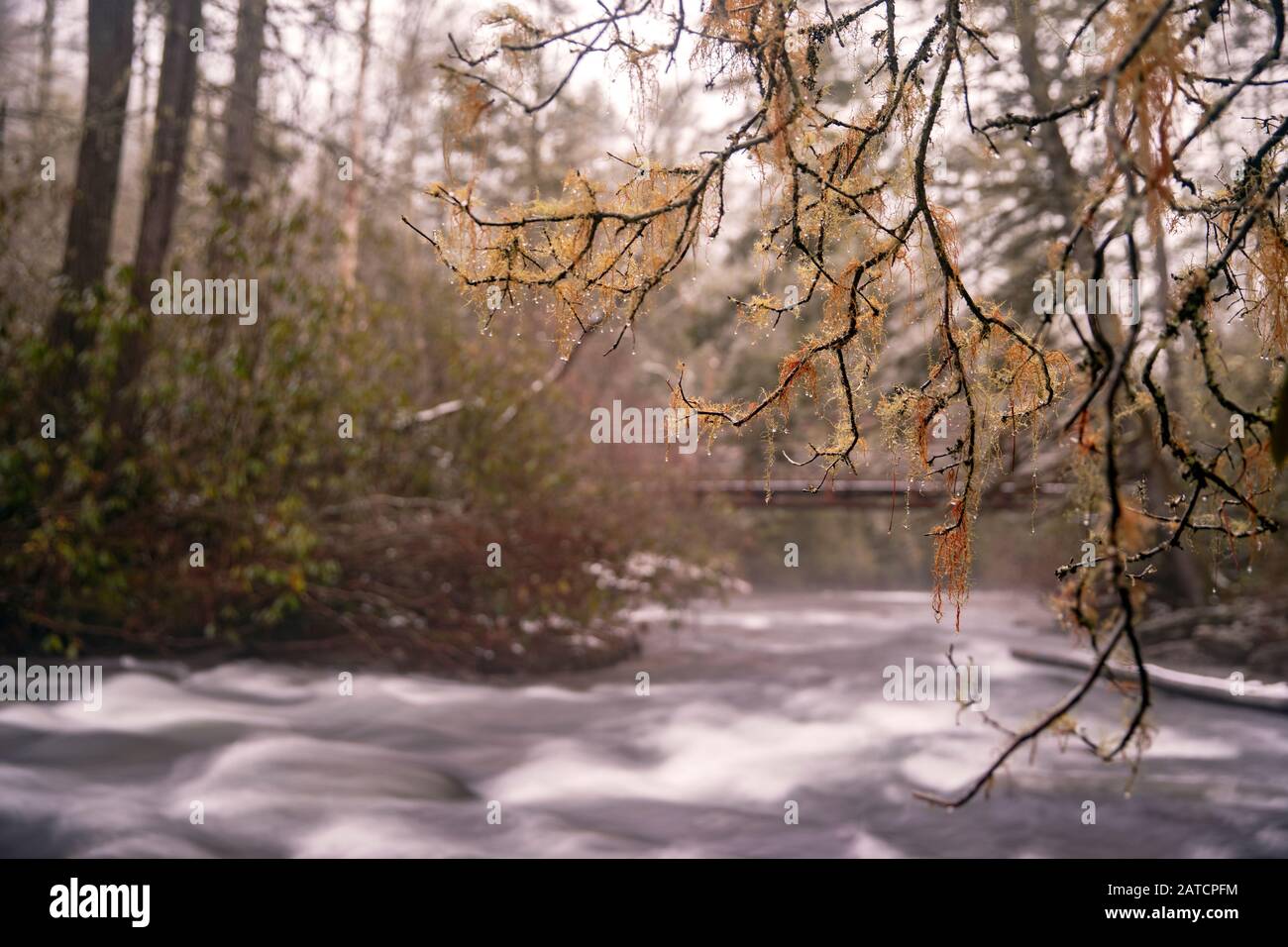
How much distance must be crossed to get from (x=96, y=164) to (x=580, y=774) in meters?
6.93

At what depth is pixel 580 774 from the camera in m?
7.88

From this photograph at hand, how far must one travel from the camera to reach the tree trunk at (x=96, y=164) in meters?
9.21

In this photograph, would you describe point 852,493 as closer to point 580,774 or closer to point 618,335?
point 580,774

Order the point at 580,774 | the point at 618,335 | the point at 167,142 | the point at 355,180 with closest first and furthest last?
the point at 618,335
the point at 580,774
the point at 167,142
the point at 355,180

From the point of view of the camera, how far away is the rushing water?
20.7ft

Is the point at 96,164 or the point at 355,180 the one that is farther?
the point at 355,180

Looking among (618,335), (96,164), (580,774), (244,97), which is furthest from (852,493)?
(618,335)

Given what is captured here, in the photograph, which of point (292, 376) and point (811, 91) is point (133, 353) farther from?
point (811, 91)

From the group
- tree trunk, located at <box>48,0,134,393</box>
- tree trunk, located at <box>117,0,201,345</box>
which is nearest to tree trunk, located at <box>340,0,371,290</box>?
tree trunk, located at <box>117,0,201,345</box>

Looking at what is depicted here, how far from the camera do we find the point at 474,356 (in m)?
11.2

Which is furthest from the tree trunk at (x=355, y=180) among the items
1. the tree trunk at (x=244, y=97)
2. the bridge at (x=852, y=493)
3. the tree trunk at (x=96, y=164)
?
the bridge at (x=852, y=493)

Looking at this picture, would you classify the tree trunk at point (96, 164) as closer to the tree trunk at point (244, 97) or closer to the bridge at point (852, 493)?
the tree trunk at point (244, 97)

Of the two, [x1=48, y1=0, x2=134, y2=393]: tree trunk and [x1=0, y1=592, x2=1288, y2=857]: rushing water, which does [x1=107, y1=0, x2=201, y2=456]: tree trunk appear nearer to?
[x1=48, y1=0, x2=134, y2=393]: tree trunk
